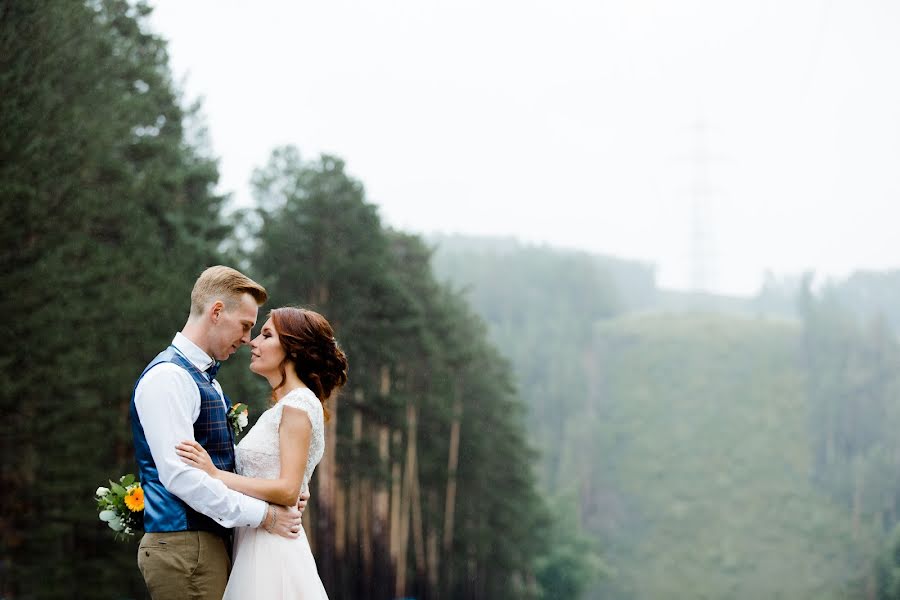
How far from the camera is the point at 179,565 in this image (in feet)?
15.7

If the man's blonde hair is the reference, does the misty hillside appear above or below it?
below

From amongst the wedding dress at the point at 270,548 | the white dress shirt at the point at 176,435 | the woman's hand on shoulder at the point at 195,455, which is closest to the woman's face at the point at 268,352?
the wedding dress at the point at 270,548

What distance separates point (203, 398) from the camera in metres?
4.94

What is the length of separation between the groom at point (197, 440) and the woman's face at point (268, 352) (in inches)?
8.6

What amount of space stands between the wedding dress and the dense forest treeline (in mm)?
11676

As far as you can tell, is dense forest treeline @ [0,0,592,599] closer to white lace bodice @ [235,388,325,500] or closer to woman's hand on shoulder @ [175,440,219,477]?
white lace bodice @ [235,388,325,500]

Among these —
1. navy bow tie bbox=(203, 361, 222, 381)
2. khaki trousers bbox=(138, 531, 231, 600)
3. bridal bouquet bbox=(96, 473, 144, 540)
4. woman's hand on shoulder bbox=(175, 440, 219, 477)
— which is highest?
navy bow tie bbox=(203, 361, 222, 381)

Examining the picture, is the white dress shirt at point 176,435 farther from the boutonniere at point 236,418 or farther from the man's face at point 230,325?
the boutonniere at point 236,418

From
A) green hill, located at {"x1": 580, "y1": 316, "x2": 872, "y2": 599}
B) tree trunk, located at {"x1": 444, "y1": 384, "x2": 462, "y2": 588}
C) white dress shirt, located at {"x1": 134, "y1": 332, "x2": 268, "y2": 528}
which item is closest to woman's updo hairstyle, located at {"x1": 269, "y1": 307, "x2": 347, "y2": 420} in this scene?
white dress shirt, located at {"x1": 134, "y1": 332, "x2": 268, "y2": 528}

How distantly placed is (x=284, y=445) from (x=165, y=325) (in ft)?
53.5

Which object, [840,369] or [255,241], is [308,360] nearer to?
[255,241]

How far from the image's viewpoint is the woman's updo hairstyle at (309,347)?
17.4 feet

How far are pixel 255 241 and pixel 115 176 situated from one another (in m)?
11.0

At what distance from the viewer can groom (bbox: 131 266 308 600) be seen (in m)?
4.73
